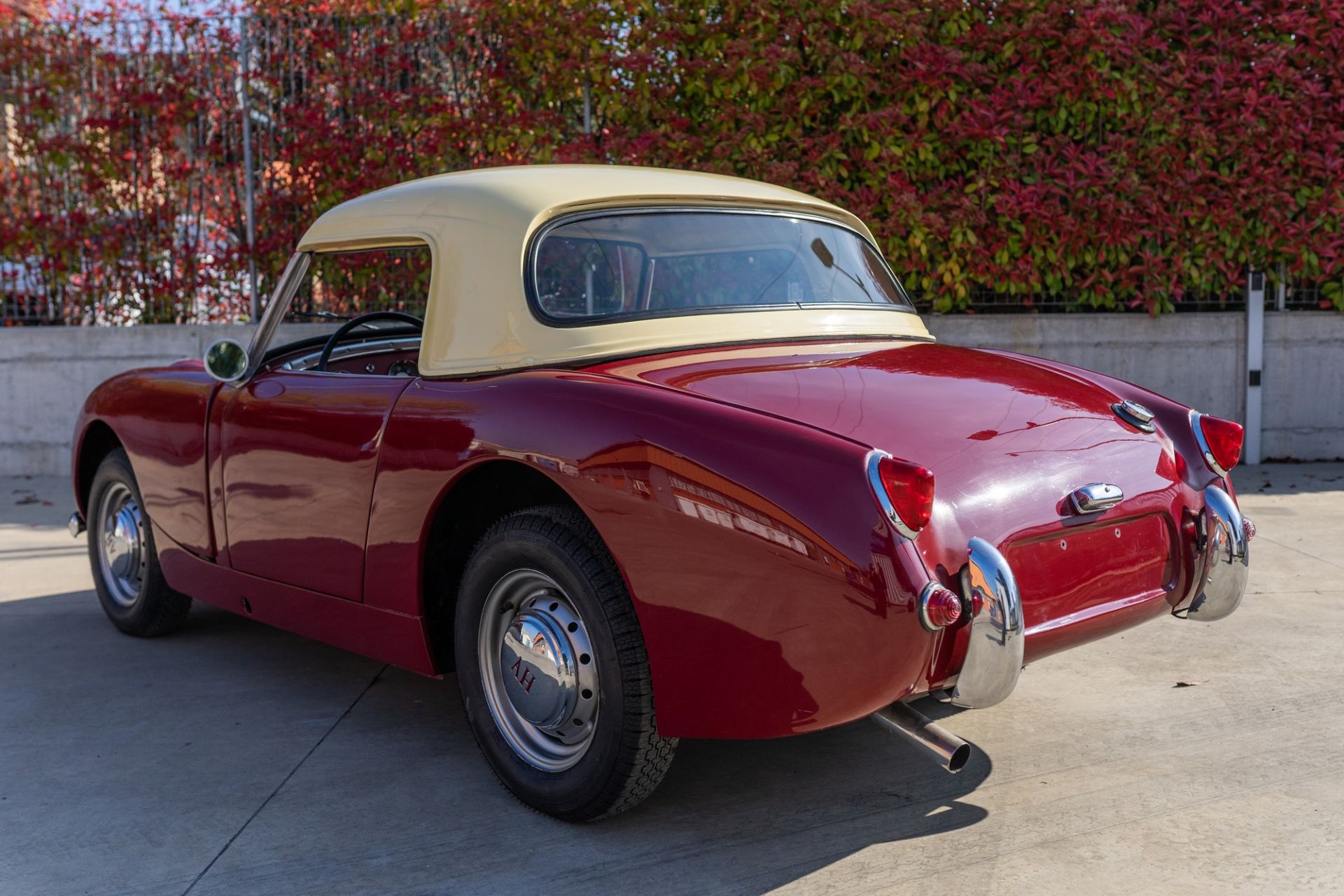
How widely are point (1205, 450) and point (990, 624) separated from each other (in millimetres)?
1253

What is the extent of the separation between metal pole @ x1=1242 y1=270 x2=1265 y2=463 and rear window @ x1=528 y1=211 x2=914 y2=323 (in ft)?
19.0

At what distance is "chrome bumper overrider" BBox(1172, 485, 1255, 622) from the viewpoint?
3293 millimetres

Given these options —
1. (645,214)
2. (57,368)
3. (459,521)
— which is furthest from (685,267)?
(57,368)

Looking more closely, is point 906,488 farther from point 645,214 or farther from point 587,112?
point 587,112

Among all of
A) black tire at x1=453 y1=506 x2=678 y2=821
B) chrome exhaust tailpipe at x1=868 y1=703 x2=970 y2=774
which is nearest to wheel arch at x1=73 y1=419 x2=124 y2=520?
black tire at x1=453 y1=506 x2=678 y2=821

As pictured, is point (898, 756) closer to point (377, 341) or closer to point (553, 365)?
point (553, 365)

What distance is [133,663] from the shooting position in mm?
4656

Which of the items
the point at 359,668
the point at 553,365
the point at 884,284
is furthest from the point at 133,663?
the point at 884,284

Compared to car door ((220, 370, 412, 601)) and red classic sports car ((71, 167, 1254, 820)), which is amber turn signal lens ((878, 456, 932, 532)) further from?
car door ((220, 370, 412, 601))

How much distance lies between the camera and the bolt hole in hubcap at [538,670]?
122 inches

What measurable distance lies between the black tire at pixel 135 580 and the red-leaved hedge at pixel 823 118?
4308 millimetres

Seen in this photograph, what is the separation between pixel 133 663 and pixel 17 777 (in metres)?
1.14

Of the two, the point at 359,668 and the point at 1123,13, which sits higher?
the point at 1123,13

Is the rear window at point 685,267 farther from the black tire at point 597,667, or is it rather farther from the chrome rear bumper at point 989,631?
the chrome rear bumper at point 989,631
